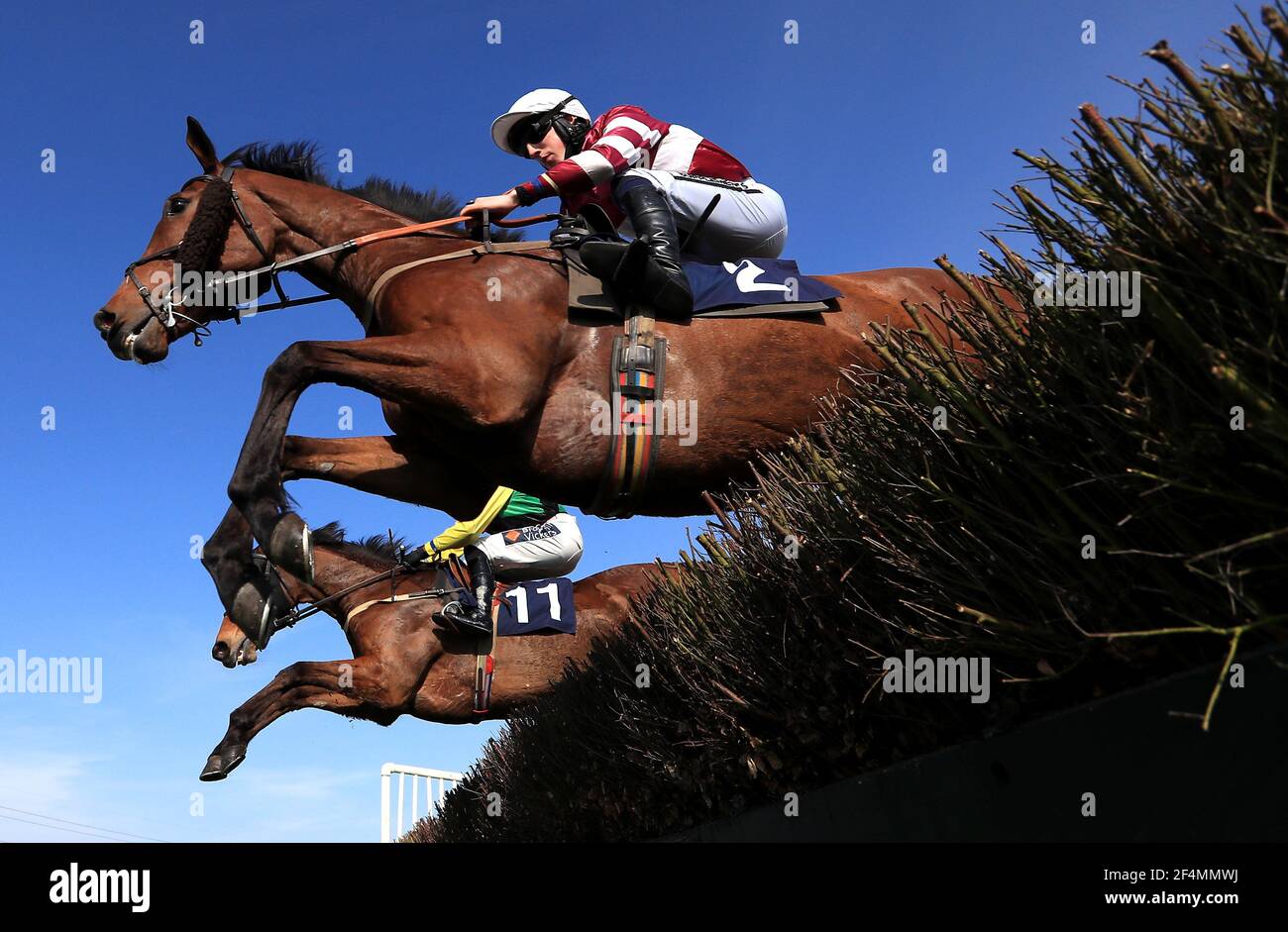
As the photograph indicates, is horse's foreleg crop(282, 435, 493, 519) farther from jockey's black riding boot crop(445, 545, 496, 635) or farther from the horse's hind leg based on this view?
the horse's hind leg

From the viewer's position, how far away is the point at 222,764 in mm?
7324

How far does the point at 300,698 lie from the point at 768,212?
5.35 metres

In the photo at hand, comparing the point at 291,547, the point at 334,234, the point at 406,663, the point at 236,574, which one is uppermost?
the point at 334,234

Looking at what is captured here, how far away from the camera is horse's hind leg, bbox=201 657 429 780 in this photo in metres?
7.71

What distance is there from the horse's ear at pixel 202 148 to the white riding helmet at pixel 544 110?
1472 mm

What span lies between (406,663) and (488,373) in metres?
4.77

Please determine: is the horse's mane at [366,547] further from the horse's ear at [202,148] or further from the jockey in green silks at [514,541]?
the horse's ear at [202,148]

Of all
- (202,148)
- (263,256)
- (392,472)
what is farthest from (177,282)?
(392,472)

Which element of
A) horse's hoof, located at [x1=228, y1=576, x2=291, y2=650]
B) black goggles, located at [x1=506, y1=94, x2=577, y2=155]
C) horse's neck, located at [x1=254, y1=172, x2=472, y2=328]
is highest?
black goggles, located at [x1=506, y1=94, x2=577, y2=155]

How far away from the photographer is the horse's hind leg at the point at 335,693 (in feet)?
25.3

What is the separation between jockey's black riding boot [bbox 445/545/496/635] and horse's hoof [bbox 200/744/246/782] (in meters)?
1.76

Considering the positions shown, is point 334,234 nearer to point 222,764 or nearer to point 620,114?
point 620,114

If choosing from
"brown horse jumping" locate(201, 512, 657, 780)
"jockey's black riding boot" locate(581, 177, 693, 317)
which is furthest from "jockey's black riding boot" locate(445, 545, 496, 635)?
"jockey's black riding boot" locate(581, 177, 693, 317)

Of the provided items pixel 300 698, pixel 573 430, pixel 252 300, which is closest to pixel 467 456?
pixel 573 430
